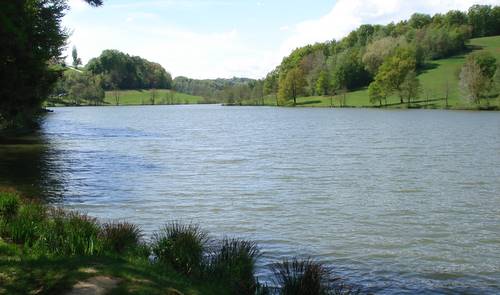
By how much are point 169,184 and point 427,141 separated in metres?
30.7

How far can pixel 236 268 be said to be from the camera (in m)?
10.4

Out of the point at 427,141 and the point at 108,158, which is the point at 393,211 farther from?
the point at 427,141

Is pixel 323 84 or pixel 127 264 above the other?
pixel 323 84

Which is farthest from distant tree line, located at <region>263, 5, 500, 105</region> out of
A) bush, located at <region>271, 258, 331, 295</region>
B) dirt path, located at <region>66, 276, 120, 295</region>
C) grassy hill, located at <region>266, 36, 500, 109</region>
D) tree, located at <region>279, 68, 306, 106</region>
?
dirt path, located at <region>66, 276, 120, 295</region>

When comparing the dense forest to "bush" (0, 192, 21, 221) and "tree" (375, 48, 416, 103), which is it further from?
"bush" (0, 192, 21, 221)

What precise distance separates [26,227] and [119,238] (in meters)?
2.24

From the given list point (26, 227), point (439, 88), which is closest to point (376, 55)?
point (439, 88)

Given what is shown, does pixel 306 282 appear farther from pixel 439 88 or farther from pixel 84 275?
pixel 439 88

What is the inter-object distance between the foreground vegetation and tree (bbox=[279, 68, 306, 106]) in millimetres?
175146

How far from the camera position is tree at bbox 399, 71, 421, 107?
138250 mm

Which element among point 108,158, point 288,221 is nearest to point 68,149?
point 108,158

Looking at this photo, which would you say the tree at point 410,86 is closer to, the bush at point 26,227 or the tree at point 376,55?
the tree at point 376,55

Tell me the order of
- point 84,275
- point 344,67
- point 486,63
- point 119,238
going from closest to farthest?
point 84,275 < point 119,238 < point 486,63 < point 344,67

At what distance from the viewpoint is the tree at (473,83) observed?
119062mm
